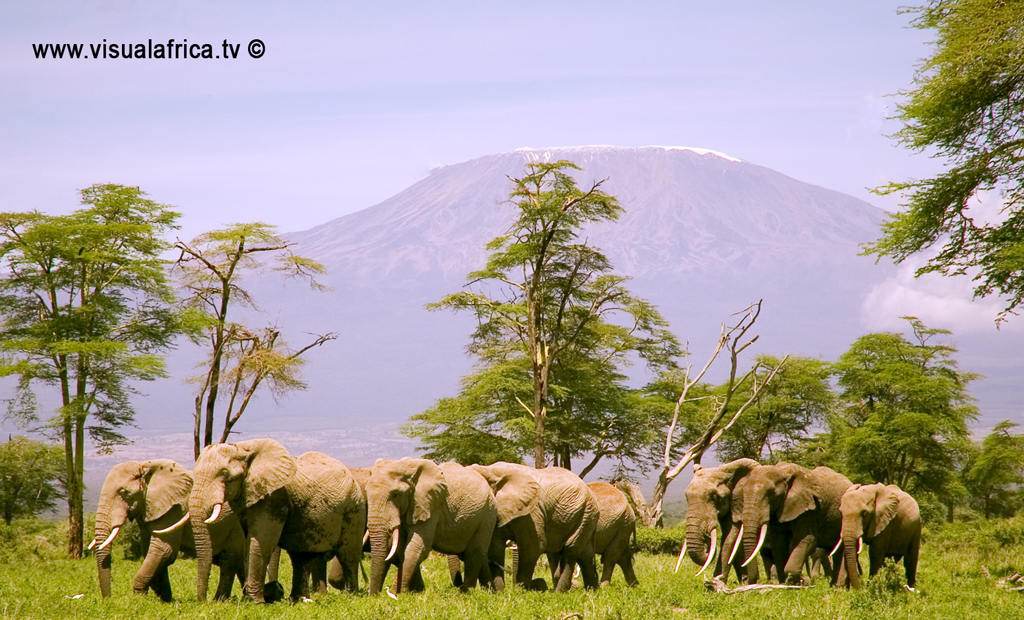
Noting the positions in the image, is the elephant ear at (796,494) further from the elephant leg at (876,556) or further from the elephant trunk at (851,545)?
the elephant leg at (876,556)

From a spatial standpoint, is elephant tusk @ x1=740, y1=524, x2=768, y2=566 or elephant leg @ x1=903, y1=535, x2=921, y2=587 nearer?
elephant tusk @ x1=740, y1=524, x2=768, y2=566

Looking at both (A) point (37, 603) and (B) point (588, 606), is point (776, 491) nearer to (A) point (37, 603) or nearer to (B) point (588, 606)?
(B) point (588, 606)

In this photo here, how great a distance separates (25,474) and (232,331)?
15.3m

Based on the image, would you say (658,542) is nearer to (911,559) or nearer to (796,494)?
(796,494)

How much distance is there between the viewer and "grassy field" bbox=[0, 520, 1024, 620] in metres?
12.7

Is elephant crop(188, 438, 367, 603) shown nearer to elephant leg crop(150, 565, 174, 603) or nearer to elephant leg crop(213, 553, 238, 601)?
elephant leg crop(213, 553, 238, 601)

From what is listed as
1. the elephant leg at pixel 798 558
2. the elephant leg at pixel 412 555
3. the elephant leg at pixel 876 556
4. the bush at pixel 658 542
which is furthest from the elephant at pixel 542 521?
the bush at pixel 658 542

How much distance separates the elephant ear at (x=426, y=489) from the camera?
49.2 feet

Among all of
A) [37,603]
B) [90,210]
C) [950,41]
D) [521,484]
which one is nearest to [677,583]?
[521,484]

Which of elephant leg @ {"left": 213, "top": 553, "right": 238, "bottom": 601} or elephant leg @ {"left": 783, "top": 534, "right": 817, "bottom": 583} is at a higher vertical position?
elephant leg @ {"left": 213, "top": 553, "right": 238, "bottom": 601}

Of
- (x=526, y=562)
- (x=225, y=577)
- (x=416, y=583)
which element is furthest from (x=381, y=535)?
(x=526, y=562)

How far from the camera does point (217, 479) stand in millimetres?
13516

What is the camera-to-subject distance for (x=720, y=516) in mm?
18359

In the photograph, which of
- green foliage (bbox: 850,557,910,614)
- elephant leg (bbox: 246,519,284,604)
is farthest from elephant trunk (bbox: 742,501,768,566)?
elephant leg (bbox: 246,519,284,604)
